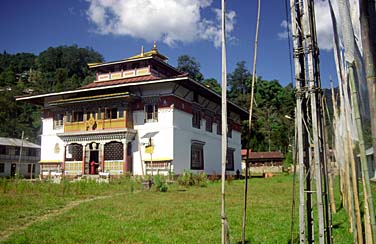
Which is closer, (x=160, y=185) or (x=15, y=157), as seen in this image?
(x=160, y=185)

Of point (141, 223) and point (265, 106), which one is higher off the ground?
point (265, 106)

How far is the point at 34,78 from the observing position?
64.8 metres

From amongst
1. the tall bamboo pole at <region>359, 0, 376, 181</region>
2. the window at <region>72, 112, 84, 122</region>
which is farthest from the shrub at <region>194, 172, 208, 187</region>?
the tall bamboo pole at <region>359, 0, 376, 181</region>

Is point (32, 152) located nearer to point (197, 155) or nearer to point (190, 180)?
point (197, 155)

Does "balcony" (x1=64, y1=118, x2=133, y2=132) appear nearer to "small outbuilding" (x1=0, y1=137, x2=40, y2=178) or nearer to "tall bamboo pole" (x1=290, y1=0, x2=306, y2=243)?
"small outbuilding" (x1=0, y1=137, x2=40, y2=178)

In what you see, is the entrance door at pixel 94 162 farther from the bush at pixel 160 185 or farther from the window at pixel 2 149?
the window at pixel 2 149

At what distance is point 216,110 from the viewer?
2958 centimetres

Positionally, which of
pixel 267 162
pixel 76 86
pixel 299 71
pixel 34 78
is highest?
pixel 34 78

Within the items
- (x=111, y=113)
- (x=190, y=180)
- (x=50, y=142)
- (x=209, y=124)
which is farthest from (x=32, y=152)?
(x=190, y=180)

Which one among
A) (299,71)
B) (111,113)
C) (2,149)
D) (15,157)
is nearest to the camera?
(299,71)

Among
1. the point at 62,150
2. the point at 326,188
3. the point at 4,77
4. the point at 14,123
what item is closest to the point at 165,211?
the point at 326,188

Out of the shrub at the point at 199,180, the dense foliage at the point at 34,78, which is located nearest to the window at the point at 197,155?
the shrub at the point at 199,180

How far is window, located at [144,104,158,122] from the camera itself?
23734mm

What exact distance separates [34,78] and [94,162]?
46.0m
